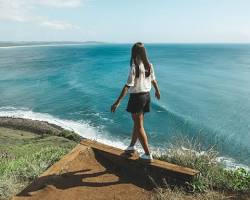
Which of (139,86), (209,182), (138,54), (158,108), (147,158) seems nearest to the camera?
(209,182)

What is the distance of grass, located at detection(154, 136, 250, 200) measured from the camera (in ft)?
20.8

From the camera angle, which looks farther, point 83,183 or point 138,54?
point 83,183

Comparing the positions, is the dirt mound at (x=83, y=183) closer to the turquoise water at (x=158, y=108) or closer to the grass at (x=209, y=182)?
the grass at (x=209, y=182)

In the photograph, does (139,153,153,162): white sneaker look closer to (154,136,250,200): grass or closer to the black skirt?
(154,136,250,200): grass

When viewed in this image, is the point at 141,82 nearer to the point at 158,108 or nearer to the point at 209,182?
the point at 209,182

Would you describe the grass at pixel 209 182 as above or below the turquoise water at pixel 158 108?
above

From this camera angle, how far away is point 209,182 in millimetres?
6641

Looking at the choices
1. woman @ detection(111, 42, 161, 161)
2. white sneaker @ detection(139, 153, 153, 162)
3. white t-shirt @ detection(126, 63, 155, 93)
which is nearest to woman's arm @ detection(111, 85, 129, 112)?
woman @ detection(111, 42, 161, 161)

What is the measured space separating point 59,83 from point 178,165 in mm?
48443

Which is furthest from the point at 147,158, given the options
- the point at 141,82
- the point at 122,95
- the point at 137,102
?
the point at 141,82

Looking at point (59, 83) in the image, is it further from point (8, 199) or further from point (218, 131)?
point (8, 199)

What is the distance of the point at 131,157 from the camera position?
7523mm

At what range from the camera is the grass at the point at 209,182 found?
634 cm

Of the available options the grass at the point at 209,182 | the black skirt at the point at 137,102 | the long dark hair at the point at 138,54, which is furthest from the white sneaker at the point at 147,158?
the long dark hair at the point at 138,54
